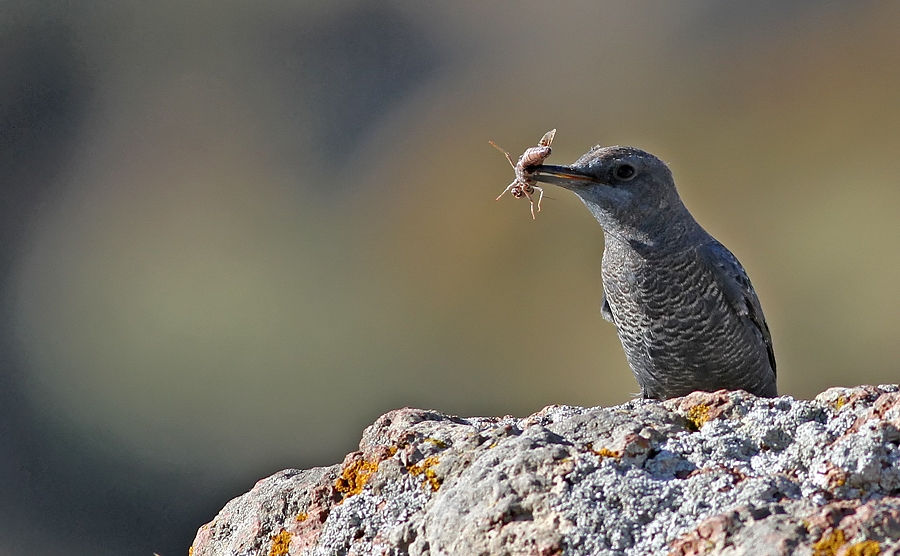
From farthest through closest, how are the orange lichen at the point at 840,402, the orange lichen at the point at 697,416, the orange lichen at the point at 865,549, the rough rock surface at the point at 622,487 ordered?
the orange lichen at the point at 697,416 < the orange lichen at the point at 840,402 < the rough rock surface at the point at 622,487 < the orange lichen at the point at 865,549

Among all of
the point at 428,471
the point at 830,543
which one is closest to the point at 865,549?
the point at 830,543

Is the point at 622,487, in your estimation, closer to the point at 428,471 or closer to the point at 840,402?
the point at 428,471

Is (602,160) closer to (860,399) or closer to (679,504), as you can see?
(860,399)

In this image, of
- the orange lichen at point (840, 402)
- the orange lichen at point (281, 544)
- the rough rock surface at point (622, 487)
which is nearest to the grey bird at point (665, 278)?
the rough rock surface at point (622, 487)

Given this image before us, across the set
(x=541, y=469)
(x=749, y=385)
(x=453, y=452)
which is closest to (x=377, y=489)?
(x=453, y=452)

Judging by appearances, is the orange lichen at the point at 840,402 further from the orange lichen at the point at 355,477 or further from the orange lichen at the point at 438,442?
the orange lichen at the point at 355,477

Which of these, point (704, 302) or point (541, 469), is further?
point (704, 302)
